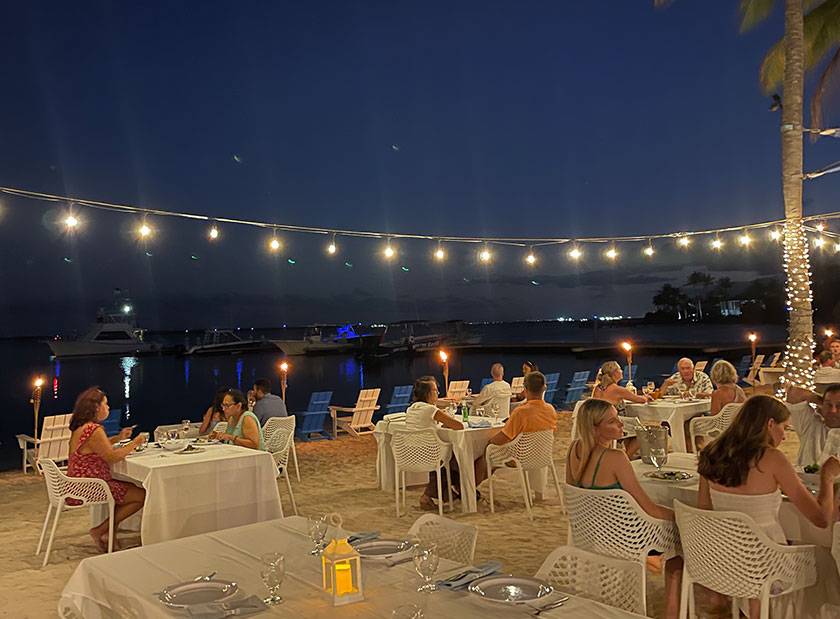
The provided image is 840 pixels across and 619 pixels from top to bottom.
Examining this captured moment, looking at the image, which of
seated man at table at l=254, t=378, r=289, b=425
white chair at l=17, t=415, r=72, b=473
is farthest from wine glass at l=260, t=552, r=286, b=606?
white chair at l=17, t=415, r=72, b=473

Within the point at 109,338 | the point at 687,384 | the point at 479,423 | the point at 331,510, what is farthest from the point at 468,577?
the point at 109,338

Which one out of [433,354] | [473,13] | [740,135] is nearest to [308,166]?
[473,13]

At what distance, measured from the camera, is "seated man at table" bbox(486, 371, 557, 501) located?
6.30 m

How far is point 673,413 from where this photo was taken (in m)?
8.02

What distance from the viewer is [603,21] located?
19.0m

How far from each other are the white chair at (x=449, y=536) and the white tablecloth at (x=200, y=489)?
287 centimetres

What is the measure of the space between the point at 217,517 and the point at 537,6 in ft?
57.3

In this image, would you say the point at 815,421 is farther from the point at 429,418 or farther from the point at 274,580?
the point at 274,580

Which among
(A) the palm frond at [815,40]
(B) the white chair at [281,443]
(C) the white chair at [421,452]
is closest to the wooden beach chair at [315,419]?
(B) the white chair at [281,443]

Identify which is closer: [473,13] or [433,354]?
[473,13]

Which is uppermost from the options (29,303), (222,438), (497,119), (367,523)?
(497,119)

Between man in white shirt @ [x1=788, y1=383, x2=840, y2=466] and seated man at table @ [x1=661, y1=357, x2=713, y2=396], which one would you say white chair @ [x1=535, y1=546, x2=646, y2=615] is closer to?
man in white shirt @ [x1=788, y1=383, x2=840, y2=466]

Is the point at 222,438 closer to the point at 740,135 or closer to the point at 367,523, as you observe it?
the point at 367,523

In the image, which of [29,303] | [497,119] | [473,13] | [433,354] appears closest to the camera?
[473,13]
